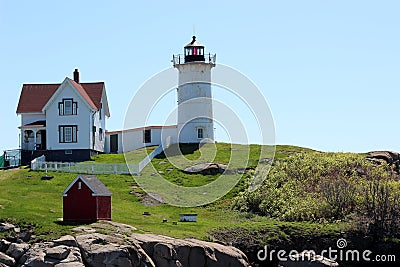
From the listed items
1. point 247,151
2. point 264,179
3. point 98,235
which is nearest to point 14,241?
point 98,235

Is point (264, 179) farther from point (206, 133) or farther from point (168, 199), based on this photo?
point (206, 133)

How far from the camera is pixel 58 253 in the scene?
1344 inches

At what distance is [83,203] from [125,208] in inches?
276

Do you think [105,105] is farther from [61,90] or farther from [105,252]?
[105,252]

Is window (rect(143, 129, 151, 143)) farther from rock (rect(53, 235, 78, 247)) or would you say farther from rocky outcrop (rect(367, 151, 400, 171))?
rock (rect(53, 235, 78, 247))

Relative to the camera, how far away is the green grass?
38938mm

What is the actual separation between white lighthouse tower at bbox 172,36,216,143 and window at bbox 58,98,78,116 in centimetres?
937

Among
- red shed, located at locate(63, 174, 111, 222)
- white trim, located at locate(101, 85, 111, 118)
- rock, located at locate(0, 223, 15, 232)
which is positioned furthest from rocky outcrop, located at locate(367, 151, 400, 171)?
rock, located at locate(0, 223, 15, 232)

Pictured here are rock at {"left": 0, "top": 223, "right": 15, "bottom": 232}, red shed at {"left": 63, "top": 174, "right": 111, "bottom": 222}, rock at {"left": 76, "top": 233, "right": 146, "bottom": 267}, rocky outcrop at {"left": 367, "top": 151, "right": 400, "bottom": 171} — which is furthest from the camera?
rocky outcrop at {"left": 367, "top": 151, "right": 400, "bottom": 171}

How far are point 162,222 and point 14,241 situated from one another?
8.93 meters

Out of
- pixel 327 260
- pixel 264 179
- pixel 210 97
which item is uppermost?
pixel 210 97

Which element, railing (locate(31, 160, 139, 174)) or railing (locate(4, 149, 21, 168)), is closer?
railing (locate(31, 160, 139, 174))

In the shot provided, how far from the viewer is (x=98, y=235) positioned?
36.2 meters

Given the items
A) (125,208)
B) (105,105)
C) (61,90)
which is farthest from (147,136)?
(125,208)
